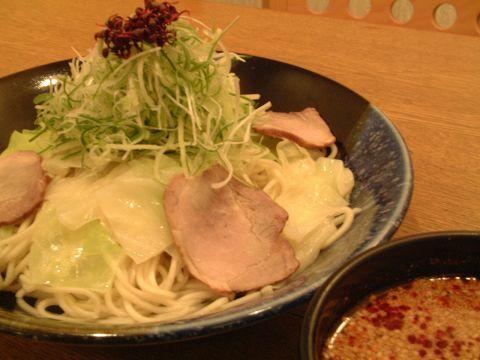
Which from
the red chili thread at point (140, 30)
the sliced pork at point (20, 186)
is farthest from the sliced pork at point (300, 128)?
the sliced pork at point (20, 186)

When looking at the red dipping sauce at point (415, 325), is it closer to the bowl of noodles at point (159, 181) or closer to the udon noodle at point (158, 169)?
the bowl of noodles at point (159, 181)

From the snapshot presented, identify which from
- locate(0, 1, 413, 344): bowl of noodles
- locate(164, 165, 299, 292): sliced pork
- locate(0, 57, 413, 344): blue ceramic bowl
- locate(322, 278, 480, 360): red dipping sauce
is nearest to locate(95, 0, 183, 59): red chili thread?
locate(0, 1, 413, 344): bowl of noodles

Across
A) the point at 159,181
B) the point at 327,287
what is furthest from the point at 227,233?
the point at 327,287

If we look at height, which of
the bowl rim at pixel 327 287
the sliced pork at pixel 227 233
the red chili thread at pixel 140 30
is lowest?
the sliced pork at pixel 227 233

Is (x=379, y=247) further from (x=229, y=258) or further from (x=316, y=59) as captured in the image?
(x=316, y=59)

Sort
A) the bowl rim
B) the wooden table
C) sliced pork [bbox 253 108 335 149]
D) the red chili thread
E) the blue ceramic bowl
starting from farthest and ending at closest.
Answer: sliced pork [bbox 253 108 335 149] < the red chili thread < the wooden table < the blue ceramic bowl < the bowl rim

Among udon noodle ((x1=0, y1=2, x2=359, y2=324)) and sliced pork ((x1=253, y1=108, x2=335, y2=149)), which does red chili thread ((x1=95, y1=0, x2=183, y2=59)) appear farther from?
sliced pork ((x1=253, y1=108, x2=335, y2=149))

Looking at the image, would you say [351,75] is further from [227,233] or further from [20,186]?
[20,186]
